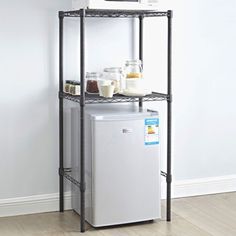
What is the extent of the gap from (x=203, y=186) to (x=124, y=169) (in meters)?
0.97

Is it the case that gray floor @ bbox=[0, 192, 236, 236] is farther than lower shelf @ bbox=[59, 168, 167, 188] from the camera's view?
No

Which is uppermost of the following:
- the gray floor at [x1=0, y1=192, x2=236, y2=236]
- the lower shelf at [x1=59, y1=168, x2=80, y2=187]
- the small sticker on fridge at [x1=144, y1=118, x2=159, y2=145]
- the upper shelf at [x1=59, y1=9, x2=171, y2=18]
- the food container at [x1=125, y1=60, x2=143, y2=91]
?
the upper shelf at [x1=59, y1=9, x2=171, y2=18]

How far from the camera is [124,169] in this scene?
3.44 meters

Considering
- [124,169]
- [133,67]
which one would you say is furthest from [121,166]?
[133,67]

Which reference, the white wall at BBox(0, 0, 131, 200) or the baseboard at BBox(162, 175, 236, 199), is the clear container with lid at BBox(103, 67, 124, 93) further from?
the baseboard at BBox(162, 175, 236, 199)

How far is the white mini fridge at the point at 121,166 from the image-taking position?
3.38 meters

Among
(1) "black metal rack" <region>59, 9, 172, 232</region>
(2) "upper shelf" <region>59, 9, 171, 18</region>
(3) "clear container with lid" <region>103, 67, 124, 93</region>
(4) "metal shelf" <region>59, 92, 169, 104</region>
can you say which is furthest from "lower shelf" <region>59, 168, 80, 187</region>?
(2) "upper shelf" <region>59, 9, 171, 18</region>

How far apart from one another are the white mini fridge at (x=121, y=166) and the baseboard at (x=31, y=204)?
13.9 inches

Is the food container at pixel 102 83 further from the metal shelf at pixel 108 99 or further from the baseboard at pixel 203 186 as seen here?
the baseboard at pixel 203 186

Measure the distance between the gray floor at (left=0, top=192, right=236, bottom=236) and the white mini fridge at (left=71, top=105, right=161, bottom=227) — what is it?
0.07 metres

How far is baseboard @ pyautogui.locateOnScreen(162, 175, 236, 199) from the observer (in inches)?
163

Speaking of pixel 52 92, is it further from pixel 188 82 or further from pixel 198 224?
pixel 198 224

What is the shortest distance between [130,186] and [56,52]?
99 cm

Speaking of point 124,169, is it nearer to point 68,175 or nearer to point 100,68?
point 68,175
